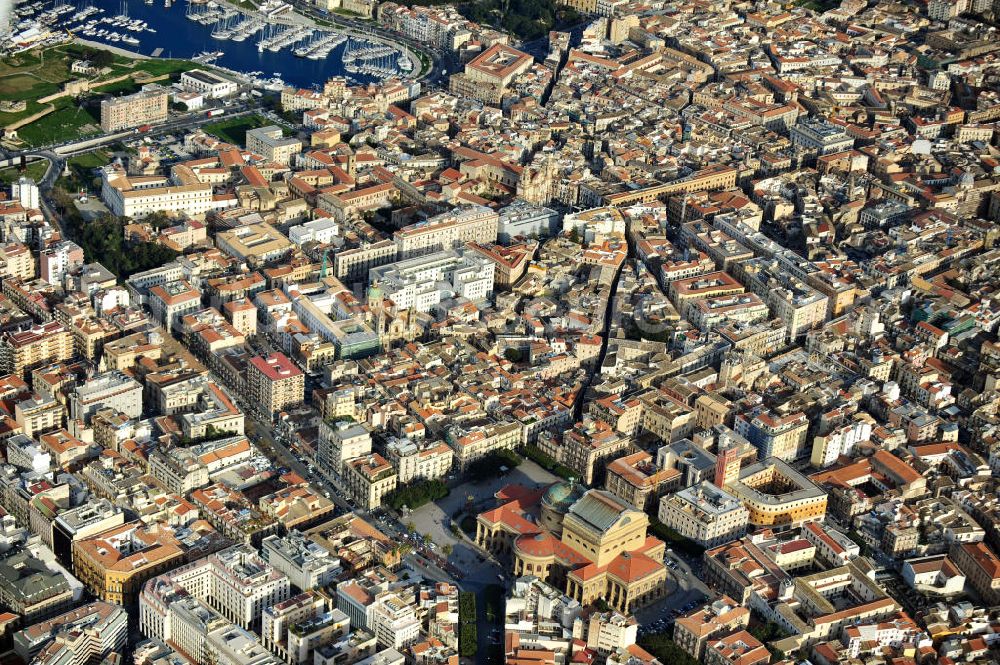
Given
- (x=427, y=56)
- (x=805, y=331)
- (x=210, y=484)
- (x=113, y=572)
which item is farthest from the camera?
(x=427, y=56)

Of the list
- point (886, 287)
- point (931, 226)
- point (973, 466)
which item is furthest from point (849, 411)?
point (931, 226)

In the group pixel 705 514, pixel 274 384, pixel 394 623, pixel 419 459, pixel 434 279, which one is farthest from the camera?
pixel 434 279

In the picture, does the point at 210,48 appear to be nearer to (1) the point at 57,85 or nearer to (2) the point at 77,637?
(1) the point at 57,85

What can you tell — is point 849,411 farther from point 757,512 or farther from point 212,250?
point 212,250

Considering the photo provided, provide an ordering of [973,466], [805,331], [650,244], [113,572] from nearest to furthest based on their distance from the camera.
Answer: [113,572] → [973,466] → [805,331] → [650,244]

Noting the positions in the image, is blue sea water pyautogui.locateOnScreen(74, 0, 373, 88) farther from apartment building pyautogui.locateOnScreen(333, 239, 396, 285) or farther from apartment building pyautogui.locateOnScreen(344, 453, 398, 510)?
apartment building pyautogui.locateOnScreen(344, 453, 398, 510)

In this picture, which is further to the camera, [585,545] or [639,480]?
[639,480]

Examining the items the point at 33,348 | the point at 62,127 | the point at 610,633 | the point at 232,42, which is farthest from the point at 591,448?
the point at 232,42
